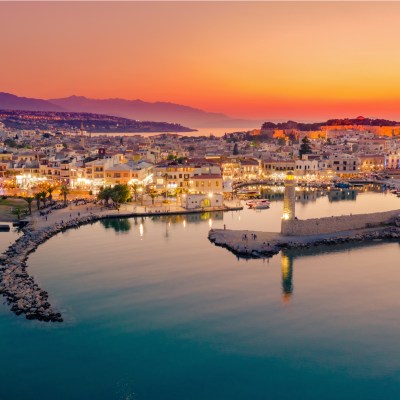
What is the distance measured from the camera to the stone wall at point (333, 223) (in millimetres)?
25031

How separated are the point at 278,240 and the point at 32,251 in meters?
11.8

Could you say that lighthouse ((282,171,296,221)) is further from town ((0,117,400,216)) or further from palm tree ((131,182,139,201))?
palm tree ((131,182,139,201))

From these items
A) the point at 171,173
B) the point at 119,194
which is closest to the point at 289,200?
the point at 119,194

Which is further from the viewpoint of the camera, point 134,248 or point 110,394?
point 134,248

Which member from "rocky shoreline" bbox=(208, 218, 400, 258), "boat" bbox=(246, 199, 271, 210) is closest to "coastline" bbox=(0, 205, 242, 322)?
"boat" bbox=(246, 199, 271, 210)

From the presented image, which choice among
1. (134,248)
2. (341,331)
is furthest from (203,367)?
(134,248)

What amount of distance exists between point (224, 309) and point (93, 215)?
16713mm

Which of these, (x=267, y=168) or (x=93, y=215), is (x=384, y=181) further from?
(x=93, y=215)

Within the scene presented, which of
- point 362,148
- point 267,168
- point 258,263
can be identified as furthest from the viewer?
point 362,148

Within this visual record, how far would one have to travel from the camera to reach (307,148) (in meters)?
68.4

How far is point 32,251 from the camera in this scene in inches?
911

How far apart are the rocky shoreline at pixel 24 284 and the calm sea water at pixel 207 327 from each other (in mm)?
388

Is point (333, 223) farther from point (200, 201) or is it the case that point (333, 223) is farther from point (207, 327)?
point (207, 327)

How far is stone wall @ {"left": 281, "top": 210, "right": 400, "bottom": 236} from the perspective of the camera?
25.0m
